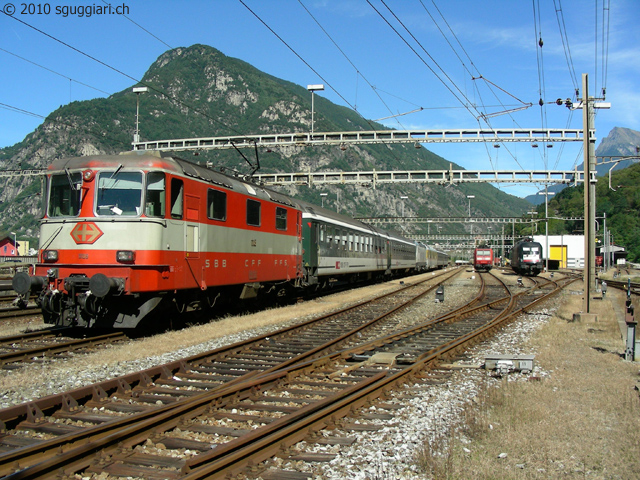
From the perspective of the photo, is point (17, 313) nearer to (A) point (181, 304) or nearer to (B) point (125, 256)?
(A) point (181, 304)

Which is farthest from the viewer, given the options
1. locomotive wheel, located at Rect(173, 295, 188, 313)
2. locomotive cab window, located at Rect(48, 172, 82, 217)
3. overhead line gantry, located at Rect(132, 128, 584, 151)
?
overhead line gantry, located at Rect(132, 128, 584, 151)

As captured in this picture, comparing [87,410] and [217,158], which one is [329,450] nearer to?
[87,410]

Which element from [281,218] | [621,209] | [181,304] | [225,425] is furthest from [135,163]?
[621,209]

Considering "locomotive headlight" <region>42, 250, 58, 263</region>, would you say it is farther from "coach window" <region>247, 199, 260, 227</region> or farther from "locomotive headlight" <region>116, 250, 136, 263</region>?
"coach window" <region>247, 199, 260, 227</region>

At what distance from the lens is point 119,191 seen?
10727mm

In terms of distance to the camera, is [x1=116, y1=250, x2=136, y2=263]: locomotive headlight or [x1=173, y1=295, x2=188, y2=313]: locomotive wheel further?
[x1=173, y1=295, x2=188, y2=313]: locomotive wheel

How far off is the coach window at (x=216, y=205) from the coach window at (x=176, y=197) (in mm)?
1124

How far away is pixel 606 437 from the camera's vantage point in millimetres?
5426

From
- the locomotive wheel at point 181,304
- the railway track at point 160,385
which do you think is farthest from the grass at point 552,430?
the locomotive wheel at point 181,304

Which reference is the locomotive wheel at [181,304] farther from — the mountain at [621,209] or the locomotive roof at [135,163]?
the mountain at [621,209]

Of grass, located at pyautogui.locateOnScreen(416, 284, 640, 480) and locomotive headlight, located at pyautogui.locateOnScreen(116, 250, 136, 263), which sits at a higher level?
locomotive headlight, located at pyautogui.locateOnScreen(116, 250, 136, 263)

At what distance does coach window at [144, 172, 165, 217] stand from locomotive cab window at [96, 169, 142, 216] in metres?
0.17

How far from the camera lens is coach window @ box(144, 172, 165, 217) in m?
10.7

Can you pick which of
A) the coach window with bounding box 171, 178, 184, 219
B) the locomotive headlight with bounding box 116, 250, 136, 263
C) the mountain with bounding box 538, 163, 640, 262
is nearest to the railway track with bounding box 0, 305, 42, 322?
the locomotive headlight with bounding box 116, 250, 136, 263
